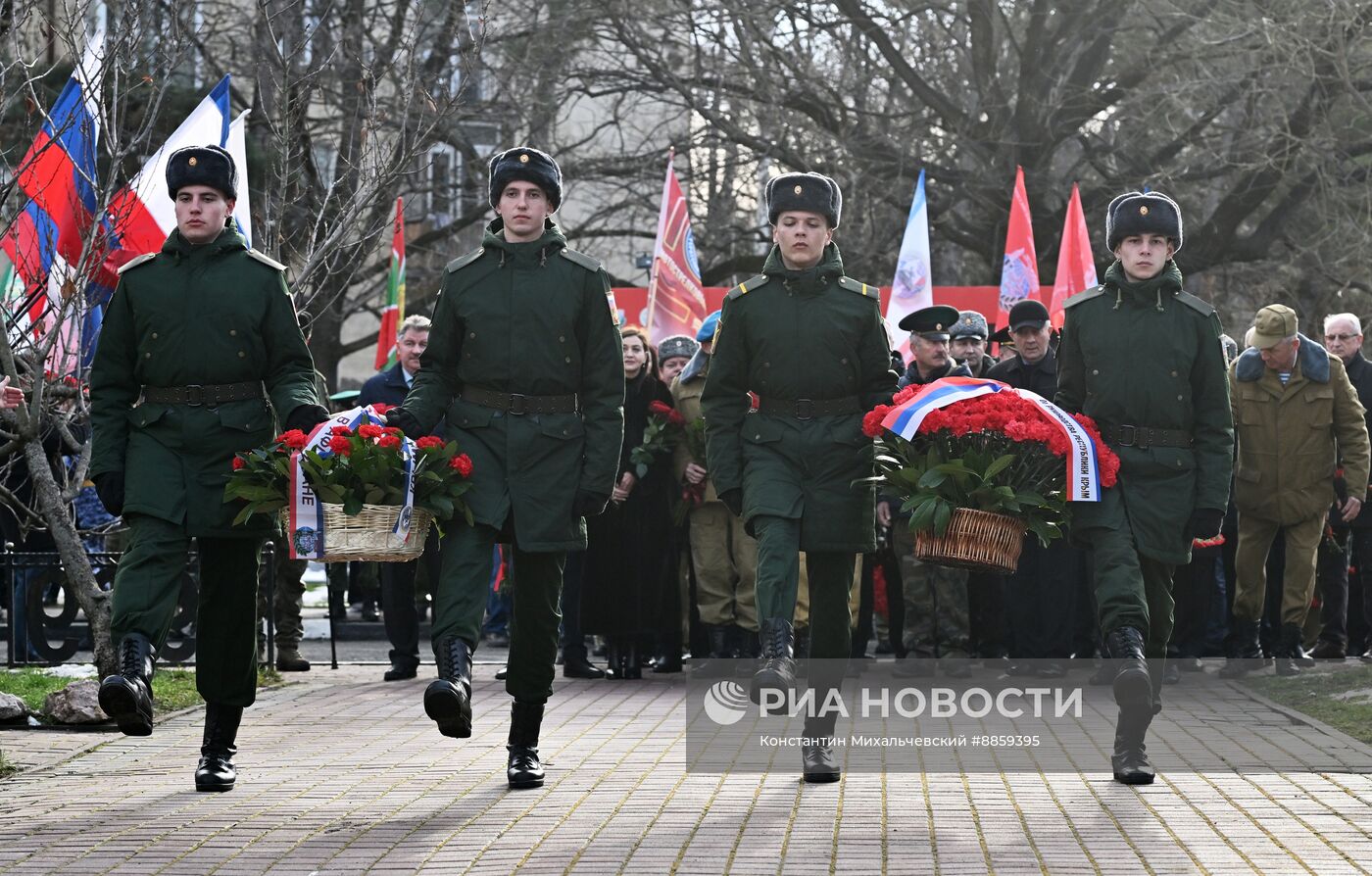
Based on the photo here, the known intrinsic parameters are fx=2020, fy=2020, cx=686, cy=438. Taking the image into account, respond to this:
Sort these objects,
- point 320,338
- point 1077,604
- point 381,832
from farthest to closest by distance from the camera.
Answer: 1. point 320,338
2. point 1077,604
3. point 381,832

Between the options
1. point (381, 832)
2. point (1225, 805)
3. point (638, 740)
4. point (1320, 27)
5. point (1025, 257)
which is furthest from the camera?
point (1320, 27)

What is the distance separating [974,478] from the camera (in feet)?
23.4

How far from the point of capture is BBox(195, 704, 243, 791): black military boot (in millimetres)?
7129

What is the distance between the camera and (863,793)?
6914 mm

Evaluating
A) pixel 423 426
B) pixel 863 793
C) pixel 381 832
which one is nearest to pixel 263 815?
pixel 381 832

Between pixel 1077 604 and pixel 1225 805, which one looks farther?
pixel 1077 604

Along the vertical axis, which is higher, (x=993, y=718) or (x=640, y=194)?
(x=640, y=194)

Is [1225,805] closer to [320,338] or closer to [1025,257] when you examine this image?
[1025,257]

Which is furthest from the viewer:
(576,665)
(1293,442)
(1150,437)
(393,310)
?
(393,310)

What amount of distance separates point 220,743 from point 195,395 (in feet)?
4.14

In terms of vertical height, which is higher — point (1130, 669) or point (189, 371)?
point (189, 371)

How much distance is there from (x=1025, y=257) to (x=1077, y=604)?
Result: 174 inches

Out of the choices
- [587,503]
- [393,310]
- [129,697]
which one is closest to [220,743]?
[129,697]

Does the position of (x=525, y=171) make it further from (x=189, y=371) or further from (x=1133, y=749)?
(x=1133, y=749)
